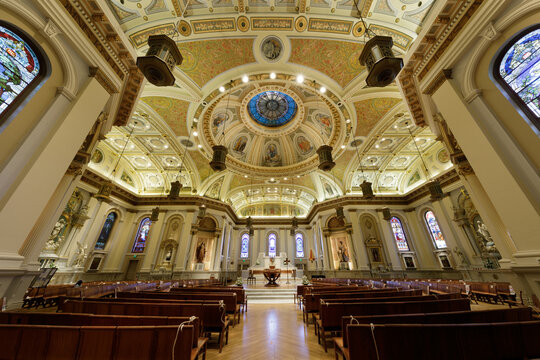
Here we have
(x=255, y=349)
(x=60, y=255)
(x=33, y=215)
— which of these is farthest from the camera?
(x=60, y=255)

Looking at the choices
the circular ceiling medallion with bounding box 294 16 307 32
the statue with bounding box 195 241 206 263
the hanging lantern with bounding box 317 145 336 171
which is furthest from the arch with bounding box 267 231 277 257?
the circular ceiling medallion with bounding box 294 16 307 32

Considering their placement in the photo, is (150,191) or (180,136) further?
(150,191)

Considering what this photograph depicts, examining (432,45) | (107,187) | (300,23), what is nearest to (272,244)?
(107,187)

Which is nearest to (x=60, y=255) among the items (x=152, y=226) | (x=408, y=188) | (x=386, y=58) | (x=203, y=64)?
(x=152, y=226)

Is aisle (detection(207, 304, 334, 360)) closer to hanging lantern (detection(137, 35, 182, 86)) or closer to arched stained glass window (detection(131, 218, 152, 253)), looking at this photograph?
hanging lantern (detection(137, 35, 182, 86))

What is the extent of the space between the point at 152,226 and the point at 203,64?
12626 mm

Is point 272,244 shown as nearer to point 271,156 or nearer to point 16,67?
point 271,156

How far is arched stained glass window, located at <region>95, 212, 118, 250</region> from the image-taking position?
12.5 metres

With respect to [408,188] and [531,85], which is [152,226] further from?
[408,188]

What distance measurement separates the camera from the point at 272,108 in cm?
1409

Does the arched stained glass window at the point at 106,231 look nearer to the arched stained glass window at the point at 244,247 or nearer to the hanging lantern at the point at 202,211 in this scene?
the hanging lantern at the point at 202,211

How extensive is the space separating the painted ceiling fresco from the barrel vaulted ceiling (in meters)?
0.04

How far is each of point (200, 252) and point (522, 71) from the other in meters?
17.8

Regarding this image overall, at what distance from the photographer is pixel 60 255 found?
9.85 m
